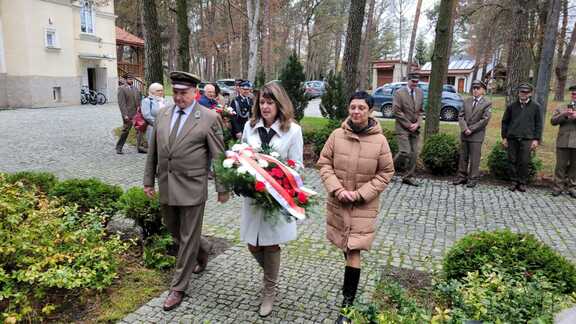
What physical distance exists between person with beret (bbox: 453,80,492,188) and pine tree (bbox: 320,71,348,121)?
3595 millimetres

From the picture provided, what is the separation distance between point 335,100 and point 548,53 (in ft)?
17.3

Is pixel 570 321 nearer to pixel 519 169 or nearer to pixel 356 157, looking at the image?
pixel 356 157

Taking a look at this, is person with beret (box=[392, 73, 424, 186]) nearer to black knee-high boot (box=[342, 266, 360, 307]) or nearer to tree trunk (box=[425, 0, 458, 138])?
tree trunk (box=[425, 0, 458, 138])

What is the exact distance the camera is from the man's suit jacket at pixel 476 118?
848cm

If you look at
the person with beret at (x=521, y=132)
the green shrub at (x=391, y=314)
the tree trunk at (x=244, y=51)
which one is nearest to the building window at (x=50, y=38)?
the tree trunk at (x=244, y=51)

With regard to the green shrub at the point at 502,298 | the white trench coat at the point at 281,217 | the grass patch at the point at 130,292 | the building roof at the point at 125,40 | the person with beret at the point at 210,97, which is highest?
the building roof at the point at 125,40

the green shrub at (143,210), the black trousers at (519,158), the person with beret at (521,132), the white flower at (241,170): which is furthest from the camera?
the black trousers at (519,158)

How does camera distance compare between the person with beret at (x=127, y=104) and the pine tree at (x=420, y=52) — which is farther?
the pine tree at (x=420, y=52)

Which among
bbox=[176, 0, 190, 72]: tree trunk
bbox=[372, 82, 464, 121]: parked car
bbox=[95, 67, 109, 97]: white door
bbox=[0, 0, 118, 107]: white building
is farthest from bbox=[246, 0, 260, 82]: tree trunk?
bbox=[95, 67, 109, 97]: white door

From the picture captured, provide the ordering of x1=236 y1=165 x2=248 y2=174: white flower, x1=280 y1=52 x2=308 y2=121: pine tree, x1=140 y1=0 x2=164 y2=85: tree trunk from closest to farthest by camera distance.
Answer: x1=236 y1=165 x2=248 y2=174: white flower, x1=140 y1=0 x2=164 y2=85: tree trunk, x1=280 y1=52 x2=308 y2=121: pine tree

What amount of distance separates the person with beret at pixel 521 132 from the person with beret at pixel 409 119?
1.63 m

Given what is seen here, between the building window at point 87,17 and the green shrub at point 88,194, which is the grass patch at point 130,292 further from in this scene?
the building window at point 87,17

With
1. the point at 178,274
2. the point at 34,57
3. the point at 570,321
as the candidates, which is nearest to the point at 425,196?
the point at 178,274

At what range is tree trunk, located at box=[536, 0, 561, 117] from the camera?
35.3ft
